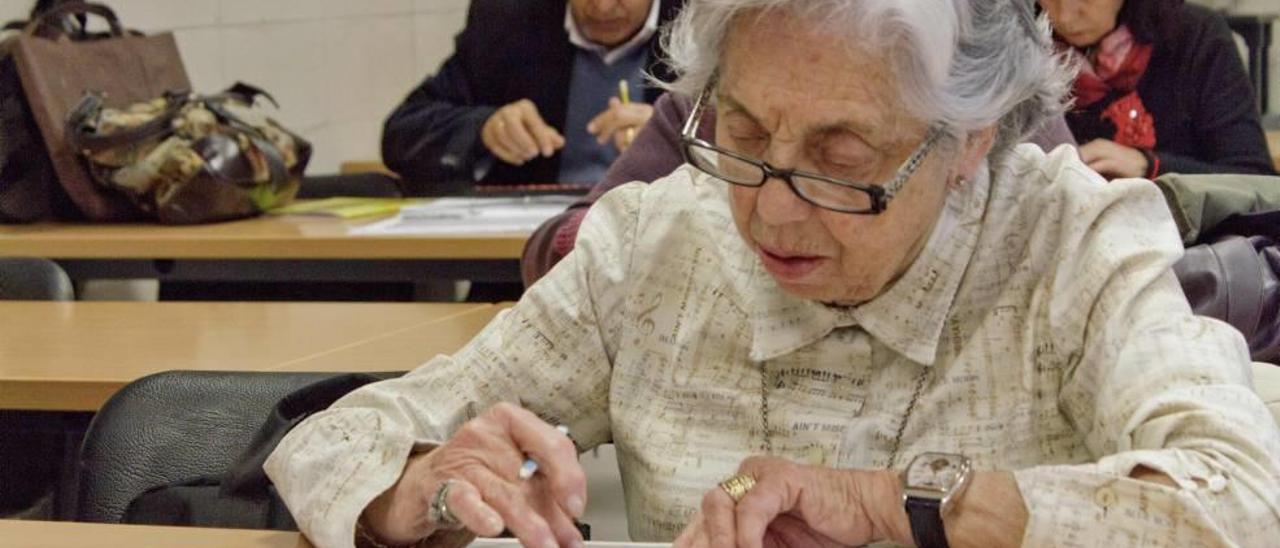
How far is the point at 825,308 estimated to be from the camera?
5.14ft

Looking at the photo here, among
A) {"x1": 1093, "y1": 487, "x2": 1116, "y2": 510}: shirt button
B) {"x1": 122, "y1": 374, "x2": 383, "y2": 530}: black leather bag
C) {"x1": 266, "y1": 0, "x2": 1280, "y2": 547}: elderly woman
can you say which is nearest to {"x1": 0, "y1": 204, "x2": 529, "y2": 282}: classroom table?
{"x1": 122, "y1": 374, "x2": 383, "y2": 530}: black leather bag

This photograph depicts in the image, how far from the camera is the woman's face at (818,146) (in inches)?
55.8

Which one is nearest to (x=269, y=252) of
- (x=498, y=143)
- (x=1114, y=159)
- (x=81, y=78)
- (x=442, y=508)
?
(x=498, y=143)

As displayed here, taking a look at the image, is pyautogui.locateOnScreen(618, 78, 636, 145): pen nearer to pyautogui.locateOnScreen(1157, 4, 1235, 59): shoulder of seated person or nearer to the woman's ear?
pyautogui.locateOnScreen(1157, 4, 1235, 59): shoulder of seated person

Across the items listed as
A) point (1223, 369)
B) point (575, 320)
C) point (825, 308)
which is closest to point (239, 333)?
point (575, 320)

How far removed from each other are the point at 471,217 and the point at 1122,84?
1.24m

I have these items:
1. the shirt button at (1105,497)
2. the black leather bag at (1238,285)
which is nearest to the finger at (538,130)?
the black leather bag at (1238,285)

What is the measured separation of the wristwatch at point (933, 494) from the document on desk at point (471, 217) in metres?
1.82

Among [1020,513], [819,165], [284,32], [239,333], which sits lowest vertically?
[284,32]

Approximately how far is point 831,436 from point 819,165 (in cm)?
25

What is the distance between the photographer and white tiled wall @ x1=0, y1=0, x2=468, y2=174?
188 inches

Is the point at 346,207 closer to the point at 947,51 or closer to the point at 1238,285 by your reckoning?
the point at 1238,285

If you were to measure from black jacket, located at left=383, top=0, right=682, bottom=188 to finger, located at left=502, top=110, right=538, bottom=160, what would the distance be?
0.40 ft

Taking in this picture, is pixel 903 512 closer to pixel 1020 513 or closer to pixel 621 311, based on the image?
pixel 1020 513
